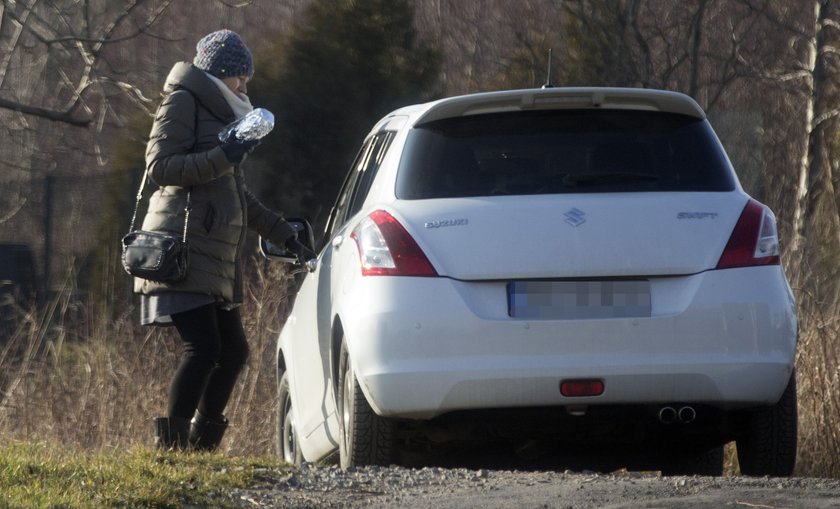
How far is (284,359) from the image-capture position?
750 centimetres

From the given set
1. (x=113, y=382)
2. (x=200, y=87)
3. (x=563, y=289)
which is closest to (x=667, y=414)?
(x=563, y=289)

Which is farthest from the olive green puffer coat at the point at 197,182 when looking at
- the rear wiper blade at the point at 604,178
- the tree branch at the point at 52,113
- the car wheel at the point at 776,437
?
the tree branch at the point at 52,113

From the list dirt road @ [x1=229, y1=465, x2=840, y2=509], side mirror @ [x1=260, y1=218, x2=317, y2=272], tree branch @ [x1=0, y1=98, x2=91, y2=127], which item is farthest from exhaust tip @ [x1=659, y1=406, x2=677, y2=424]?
tree branch @ [x1=0, y1=98, x2=91, y2=127]

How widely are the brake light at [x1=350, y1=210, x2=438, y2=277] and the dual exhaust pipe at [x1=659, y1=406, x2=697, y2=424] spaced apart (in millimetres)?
921

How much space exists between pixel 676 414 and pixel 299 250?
2296mm

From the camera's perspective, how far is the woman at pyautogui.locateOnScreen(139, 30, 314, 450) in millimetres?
6445

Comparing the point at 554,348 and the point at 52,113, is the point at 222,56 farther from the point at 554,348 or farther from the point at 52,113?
the point at 52,113

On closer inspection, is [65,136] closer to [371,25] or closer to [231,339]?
[371,25]

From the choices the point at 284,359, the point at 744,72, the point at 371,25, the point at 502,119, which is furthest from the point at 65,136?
the point at 502,119

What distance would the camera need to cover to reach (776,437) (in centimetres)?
551

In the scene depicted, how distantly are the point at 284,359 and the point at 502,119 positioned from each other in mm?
2337

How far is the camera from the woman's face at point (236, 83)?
22.2ft

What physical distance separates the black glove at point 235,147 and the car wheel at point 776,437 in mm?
2265

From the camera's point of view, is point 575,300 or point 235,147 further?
point 235,147
